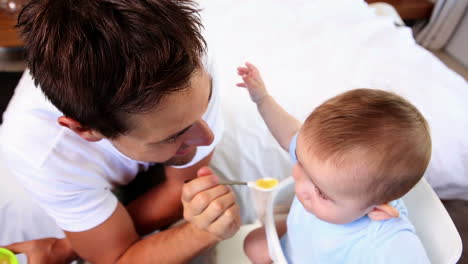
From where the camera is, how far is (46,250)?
882 millimetres

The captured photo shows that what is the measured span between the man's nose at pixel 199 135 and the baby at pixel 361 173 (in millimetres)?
180

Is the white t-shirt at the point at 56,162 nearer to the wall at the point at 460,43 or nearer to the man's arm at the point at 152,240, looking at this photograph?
the man's arm at the point at 152,240

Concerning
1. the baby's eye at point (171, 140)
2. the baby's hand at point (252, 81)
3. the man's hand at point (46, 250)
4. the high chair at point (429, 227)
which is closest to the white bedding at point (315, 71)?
the baby's hand at point (252, 81)

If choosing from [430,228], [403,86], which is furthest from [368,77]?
[430,228]

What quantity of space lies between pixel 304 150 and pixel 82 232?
513 millimetres

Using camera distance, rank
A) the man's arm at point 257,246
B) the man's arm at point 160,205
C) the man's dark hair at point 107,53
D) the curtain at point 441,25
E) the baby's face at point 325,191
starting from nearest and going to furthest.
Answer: the man's dark hair at point 107,53
the baby's face at point 325,191
the man's arm at point 257,246
the man's arm at point 160,205
the curtain at point 441,25

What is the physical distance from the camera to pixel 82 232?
2.46 ft

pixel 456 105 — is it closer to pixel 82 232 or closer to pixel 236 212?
pixel 236 212

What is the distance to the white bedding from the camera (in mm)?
993

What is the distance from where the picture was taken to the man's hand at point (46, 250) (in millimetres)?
844

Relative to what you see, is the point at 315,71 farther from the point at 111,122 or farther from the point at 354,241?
the point at 111,122

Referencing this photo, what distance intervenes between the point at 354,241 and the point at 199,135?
1.25 ft

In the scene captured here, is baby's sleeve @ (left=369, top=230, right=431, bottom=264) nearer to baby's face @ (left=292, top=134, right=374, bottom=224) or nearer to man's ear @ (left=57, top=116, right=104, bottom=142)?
baby's face @ (left=292, top=134, right=374, bottom=224)

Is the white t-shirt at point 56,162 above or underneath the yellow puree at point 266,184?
above
